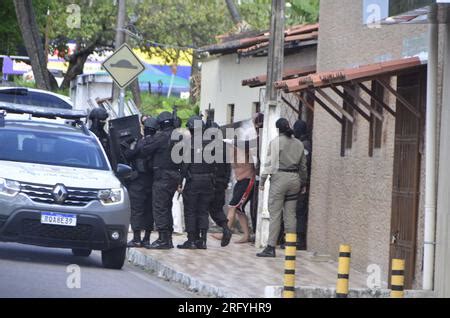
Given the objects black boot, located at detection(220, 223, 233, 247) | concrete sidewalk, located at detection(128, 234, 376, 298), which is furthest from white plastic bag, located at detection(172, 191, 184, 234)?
black boot, located at detection(220, 223, 233, 247)

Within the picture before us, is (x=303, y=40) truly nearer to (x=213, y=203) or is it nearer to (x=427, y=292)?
(x=213, y=203)

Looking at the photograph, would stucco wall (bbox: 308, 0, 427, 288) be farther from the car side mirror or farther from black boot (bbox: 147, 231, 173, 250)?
the car side mirror

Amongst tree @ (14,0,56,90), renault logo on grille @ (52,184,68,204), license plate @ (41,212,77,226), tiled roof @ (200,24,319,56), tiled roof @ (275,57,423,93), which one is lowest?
license plate @ (41,212,77,226)

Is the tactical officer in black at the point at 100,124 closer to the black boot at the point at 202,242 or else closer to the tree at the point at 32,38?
the black boot at the point at 202,242

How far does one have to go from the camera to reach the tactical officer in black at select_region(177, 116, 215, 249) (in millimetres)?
17375

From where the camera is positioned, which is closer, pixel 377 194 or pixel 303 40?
pixel 377 194

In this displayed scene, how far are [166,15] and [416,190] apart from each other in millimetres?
34412

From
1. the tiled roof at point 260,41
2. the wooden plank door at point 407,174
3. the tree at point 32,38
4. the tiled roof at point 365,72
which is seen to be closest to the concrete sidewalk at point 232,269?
the wooden plank door at point 407,174

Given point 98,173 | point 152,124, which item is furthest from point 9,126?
point 152,124

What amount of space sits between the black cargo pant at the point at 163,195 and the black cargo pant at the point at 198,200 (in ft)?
1.05

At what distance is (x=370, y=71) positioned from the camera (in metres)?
13.4

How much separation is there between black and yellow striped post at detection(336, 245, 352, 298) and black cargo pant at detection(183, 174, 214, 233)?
22.1ft

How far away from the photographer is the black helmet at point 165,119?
17297 millimetres

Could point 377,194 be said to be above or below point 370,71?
→ below
